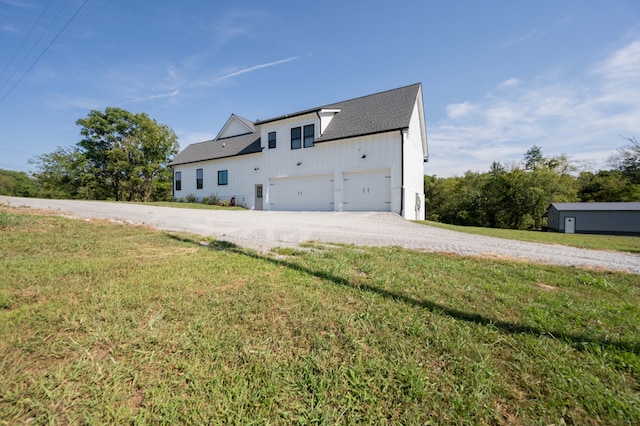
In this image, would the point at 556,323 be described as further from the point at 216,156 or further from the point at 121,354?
the point at 216,156

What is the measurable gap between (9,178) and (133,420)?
73.3 metres

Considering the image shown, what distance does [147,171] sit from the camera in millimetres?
29859

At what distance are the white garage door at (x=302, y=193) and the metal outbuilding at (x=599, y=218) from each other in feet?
85.4

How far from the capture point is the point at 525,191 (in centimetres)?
2891

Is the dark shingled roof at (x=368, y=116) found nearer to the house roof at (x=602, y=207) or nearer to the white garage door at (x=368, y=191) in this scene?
the white garage door at (x=368, y=191)

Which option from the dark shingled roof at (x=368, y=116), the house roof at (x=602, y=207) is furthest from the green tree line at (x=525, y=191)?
the dark shingled roof at (x=368, y=116)

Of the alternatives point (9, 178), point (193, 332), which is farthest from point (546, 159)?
point (9, 178)

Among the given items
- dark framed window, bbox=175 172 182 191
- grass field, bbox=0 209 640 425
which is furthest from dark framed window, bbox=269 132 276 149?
grass field, bbox=0 209 640 425

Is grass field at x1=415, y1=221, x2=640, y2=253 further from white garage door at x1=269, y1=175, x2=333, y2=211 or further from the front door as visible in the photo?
the front door

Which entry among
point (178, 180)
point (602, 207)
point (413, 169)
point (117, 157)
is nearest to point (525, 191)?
point (602, 207)

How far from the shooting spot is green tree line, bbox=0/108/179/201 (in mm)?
28688

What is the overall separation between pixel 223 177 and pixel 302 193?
8533mm

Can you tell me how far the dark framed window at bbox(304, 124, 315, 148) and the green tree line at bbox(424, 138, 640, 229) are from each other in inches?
995

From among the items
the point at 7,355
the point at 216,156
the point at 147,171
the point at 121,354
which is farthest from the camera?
the point at 147,171
